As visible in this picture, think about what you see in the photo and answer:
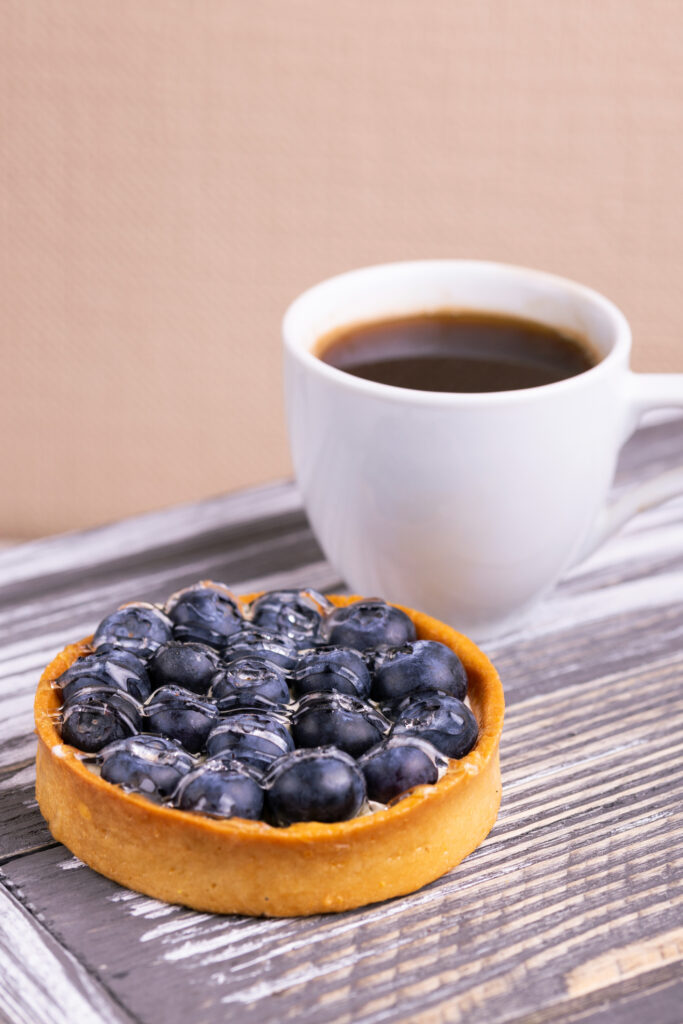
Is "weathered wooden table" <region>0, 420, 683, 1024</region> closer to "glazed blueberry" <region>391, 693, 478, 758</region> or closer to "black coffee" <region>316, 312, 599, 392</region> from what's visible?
"glazed blueberry" <region>391, 693, 478, 758</region>

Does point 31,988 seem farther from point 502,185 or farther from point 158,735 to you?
point 502,185

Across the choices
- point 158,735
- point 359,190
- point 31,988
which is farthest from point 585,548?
point 359,190

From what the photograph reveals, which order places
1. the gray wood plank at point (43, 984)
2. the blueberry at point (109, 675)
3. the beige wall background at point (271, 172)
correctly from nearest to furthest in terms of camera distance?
the gray wood plank at point (43, 984)
the blueberry at point (109, 675)
the beige wall background at point (271, 172)

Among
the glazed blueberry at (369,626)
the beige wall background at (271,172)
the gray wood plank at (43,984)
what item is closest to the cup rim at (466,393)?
the glazed blueberry at (369,626)

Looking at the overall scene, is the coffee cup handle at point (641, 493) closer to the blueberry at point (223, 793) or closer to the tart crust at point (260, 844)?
the tart crust at point (260, 844)

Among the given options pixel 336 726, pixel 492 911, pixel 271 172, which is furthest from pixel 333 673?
pixel 271 172

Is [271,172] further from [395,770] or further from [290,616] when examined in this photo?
[395,770]
